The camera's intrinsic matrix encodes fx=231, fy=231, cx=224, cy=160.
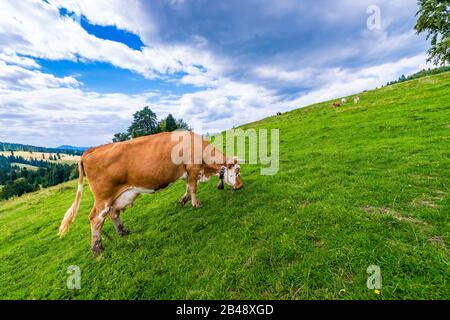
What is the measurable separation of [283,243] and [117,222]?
199 inches

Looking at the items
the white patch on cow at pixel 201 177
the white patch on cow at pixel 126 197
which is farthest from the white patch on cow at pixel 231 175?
the white patch on cow at pixel 126 197

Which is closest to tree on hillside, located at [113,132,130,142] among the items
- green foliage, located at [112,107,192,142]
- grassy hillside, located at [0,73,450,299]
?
green foliage, located at [112,107,192,142]

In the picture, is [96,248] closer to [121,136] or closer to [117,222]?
[117,222]

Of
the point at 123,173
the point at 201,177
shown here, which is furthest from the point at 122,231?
the point at 201,177

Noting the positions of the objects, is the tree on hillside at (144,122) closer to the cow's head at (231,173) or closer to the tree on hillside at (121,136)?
the tree on hillside at (121,136)

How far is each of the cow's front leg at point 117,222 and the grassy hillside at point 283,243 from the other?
0.81 feet

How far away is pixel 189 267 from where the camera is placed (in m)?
5.10

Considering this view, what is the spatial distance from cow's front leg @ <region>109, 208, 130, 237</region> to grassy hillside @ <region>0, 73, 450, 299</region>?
25cm

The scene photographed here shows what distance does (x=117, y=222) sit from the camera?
7.14m

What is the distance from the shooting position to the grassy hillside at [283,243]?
4020 millimetres

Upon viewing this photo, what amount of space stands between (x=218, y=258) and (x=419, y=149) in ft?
33.3
